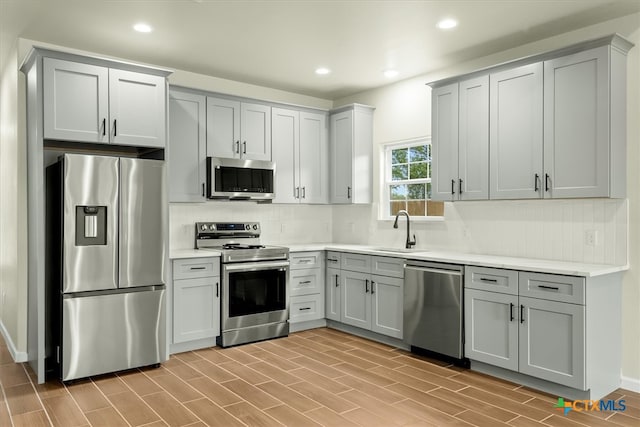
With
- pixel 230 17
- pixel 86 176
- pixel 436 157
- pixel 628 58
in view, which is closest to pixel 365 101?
pixel 436 157

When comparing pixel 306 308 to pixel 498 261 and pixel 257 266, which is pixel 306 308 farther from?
pixel 498 261

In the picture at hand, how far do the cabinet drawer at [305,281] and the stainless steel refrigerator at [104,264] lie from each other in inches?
58.9

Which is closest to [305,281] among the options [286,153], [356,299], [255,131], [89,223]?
[356,299]

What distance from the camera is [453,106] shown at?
4344 millimetres

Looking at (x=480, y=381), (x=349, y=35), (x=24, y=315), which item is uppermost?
(x=349, y=35)

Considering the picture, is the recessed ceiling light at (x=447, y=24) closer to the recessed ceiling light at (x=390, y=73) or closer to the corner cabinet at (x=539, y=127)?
the corner cabinet at (x=539, y=127)

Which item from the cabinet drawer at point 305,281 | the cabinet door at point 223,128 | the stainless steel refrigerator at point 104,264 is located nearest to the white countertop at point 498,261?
the cabinet drawer at point 305,281

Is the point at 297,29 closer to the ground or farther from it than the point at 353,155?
farther from it

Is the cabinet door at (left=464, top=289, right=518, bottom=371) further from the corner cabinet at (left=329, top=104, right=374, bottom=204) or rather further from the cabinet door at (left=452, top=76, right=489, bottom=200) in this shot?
the corner cabinet at (left=329, top=104, right=374, bottom=204)

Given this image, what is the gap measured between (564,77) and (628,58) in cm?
45

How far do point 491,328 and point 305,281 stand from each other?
2.12 m

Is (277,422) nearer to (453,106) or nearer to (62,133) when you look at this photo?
(62,133)

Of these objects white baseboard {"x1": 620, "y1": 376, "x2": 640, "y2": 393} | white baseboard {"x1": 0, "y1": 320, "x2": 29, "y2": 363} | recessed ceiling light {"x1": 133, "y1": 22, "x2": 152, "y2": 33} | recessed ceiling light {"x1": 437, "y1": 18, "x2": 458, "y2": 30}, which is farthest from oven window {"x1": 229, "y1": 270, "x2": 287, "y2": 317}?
white baseboard {"x1": 620, "y1": 376, "x2": 640, "y2": 393}

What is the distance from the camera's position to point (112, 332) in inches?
148
